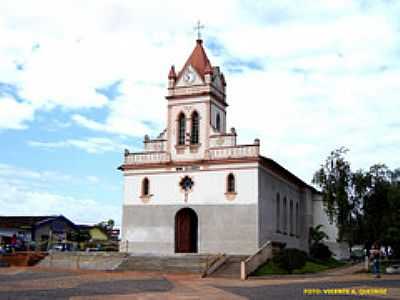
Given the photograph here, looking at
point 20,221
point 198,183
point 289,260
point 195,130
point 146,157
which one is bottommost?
point 289,260

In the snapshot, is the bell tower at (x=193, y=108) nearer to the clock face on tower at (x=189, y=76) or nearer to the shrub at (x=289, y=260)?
the clock face on tower at (x=189, y=76)

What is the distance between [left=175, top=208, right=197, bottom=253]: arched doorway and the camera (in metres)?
35.7

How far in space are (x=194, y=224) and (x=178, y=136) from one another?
19.5ft

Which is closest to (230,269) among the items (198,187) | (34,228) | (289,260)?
(289,260)

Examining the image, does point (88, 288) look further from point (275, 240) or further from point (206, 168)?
point (275, 240)

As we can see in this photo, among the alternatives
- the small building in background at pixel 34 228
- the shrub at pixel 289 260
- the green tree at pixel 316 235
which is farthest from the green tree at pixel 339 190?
the small building in background at pixel 34 228

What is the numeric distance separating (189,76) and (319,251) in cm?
1896

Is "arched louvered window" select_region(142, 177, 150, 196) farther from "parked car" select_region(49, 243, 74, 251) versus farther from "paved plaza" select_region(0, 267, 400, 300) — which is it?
"paved plaza" select_region(0, 267, 400, 300)

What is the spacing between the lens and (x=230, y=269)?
1156 inches

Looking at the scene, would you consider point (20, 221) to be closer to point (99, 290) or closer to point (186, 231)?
point (186, 231)

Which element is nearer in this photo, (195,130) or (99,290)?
(99,290)

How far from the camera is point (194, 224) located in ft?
118

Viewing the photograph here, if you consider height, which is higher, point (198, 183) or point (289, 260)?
point (198, 183)

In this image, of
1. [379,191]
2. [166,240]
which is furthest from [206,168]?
[379,191]
